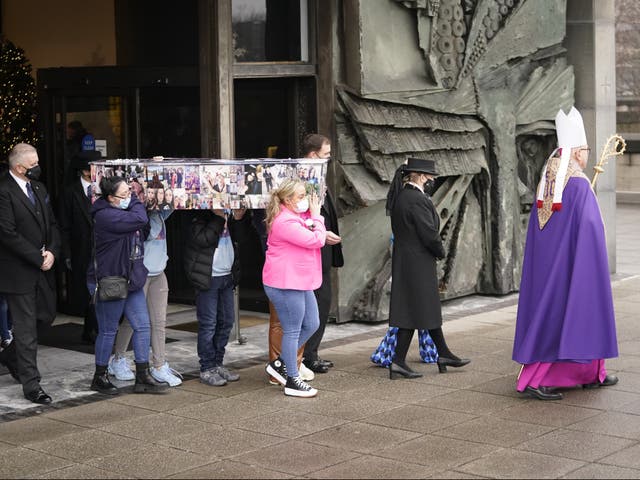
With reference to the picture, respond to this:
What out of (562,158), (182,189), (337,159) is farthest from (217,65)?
(562,158)

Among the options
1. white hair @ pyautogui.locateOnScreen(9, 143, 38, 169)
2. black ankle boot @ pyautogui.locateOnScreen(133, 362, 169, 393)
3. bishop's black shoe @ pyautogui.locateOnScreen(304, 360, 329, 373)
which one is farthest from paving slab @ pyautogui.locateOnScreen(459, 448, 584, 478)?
white hair @ pyautogui.locateOnScreen(9, 143, 38, 169)

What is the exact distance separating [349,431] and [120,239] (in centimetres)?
219

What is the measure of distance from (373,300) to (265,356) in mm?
1684

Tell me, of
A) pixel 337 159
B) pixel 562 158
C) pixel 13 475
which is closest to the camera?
pixel 13 475

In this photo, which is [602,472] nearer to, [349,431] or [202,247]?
[349,431]

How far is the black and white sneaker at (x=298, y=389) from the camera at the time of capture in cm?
834

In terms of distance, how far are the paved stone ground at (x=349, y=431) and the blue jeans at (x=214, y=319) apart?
260mm

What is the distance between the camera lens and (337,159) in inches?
432

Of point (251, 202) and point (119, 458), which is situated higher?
point (251, 202)

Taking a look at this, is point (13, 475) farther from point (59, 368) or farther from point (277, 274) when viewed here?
point (59, 368)

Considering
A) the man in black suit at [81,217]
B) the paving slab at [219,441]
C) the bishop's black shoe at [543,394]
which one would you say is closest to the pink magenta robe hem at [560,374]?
the bishop's black shoe at [543,394]

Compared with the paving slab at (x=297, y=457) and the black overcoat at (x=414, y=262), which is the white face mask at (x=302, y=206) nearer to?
the black overcoat at (x=414, y=262)

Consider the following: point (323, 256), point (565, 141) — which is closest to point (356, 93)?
point (323, 256)

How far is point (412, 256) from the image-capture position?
885 cm
